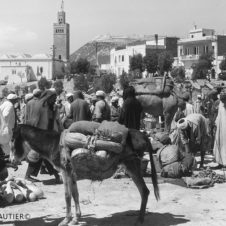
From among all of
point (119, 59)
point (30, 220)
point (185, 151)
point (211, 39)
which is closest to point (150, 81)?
point (185, 151)

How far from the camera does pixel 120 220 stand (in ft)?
20.1

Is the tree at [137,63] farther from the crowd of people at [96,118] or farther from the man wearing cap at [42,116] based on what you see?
the man wearing cap at [42,116]

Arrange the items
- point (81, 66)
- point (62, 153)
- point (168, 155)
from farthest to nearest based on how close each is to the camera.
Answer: point (81, 66) → point (168, 155) → point (62, 153)

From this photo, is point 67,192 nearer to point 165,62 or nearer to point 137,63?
point 165,62

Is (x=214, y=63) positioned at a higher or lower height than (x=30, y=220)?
higher

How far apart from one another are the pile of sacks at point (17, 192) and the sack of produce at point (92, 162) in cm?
158

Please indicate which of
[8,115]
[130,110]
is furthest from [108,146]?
[130,110]

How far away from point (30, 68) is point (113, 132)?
477 feet

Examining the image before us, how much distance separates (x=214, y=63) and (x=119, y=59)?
35.7 m

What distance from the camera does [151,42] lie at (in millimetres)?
122812

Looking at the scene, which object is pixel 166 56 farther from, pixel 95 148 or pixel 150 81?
pixel 95 148

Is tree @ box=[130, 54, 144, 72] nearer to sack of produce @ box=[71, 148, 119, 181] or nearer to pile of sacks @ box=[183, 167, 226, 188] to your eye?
pile of sacks @ box=[183, 167, 226, 188]

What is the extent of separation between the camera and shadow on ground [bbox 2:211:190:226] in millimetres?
5977

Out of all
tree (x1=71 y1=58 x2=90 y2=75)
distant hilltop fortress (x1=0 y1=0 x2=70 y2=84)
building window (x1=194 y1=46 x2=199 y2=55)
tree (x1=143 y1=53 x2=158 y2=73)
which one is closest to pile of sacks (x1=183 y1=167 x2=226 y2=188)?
tree (x1=143 y1=53 x2=158 y2=73)
